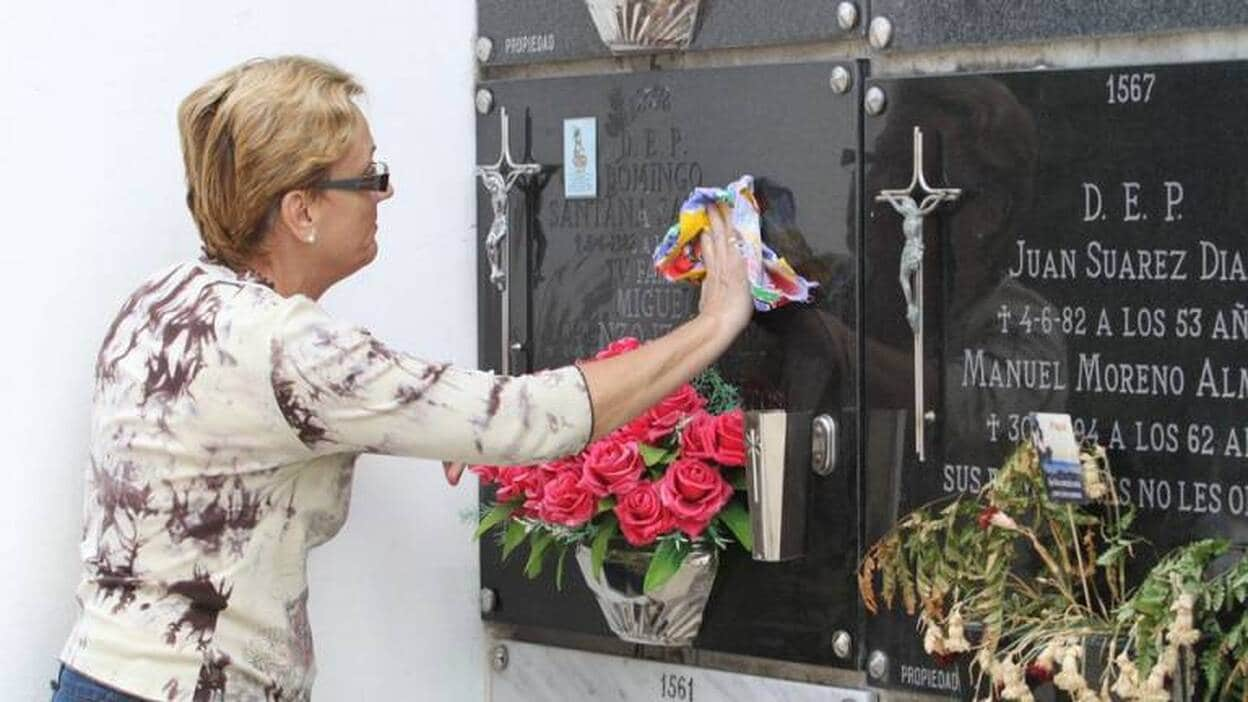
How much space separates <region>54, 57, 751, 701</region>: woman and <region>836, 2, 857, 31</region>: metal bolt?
0.83 meters

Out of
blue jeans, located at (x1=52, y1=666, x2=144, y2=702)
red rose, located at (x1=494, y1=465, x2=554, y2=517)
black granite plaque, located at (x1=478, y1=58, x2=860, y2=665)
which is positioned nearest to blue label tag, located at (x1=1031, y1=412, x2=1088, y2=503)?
black granite plaque, located at (x1=478, y1=58, x2=860, y2=665)

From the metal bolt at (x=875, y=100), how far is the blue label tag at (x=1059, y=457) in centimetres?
68

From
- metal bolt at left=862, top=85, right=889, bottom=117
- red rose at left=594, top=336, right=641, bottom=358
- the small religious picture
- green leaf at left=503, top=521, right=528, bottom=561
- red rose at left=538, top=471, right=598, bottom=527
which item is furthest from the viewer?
the small religious picture

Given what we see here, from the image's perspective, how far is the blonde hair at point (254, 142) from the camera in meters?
3.58

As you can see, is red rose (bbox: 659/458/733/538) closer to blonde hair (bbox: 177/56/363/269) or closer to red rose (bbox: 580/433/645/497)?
red rose (bbox: 580/433/645/497)

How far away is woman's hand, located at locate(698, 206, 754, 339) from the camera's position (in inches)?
154

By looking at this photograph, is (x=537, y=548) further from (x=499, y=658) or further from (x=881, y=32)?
(x=881, y=32)

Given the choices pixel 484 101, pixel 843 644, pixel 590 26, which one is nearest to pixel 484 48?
pixel 484 101

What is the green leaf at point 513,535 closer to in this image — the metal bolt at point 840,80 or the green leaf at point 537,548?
the green leaf at point 537,548

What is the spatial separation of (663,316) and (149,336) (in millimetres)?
1278

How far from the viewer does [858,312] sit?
13.6ft

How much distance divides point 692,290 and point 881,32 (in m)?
0.67

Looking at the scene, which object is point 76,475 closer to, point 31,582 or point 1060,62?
point 31,582

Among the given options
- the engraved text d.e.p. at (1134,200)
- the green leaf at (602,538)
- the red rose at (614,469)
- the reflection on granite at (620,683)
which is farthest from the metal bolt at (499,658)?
the engraved text d.e.p. at (1134,200)
